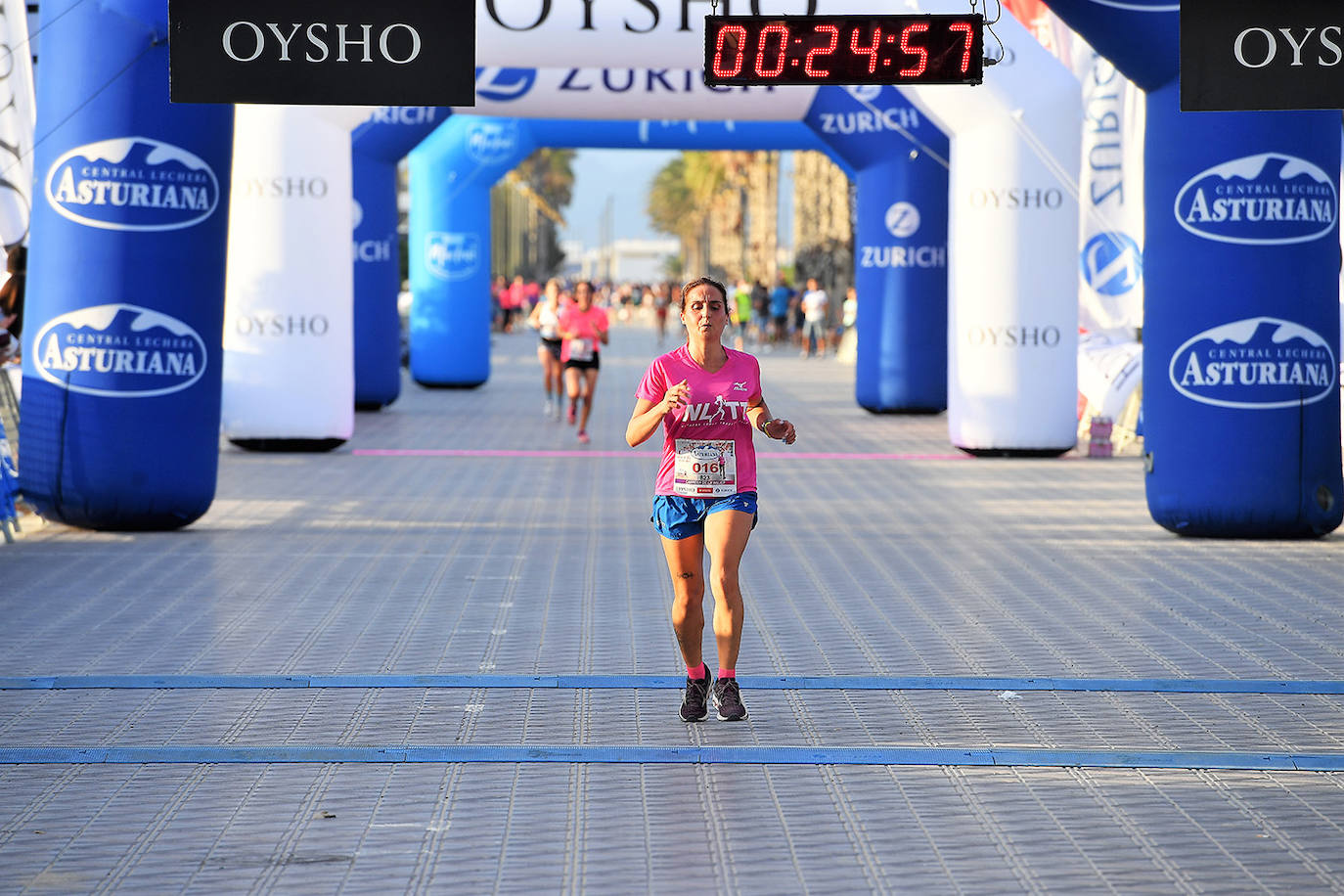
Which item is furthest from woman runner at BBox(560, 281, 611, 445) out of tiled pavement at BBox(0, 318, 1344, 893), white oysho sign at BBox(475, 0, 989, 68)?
tiled pavement at BBox(0, 318, 1344, 893)

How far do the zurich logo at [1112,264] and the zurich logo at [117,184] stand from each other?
513 inches

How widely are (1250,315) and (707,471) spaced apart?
18.1 ft

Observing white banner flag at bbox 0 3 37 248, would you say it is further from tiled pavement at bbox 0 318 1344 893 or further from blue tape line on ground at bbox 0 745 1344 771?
blue tape line on ground at bbox 0 745 1344 771

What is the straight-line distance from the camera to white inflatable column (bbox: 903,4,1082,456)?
15328mm

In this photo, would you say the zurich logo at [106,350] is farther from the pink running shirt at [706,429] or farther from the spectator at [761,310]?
the spectator at [761,310]

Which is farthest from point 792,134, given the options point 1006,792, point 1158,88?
point 1006,792

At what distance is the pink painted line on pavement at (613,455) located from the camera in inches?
635

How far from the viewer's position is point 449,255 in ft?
81.7

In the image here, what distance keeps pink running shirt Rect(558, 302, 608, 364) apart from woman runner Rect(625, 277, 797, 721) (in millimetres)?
11421

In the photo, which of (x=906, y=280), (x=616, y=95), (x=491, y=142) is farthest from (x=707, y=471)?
(x=491, y=142)

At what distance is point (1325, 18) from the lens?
780 centimetres

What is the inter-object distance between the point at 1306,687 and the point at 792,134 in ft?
56.8

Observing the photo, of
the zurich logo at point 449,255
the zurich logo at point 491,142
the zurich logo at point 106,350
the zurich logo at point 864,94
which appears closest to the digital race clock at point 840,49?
the zurich logo at point 106,350

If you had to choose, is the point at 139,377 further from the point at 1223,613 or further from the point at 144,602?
the point at 1223,613
